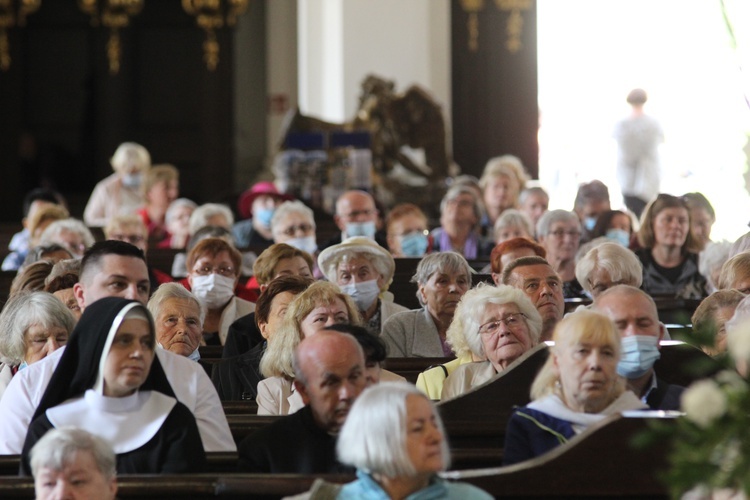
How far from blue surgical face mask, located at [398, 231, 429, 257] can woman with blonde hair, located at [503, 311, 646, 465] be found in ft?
17.6

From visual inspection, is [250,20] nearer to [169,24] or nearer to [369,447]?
[169,24]

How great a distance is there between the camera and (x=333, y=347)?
5066 mm

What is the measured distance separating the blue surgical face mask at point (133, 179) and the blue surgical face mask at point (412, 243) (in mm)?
4120

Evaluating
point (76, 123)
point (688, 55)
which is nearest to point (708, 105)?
point (688, 55)

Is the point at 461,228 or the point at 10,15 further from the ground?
the point at 10,15

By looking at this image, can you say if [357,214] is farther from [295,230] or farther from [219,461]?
[219,461]

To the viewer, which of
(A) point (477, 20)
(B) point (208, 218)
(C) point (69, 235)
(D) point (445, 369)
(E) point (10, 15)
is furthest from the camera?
(E) point (10, 15)

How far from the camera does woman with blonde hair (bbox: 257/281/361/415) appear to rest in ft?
19.6

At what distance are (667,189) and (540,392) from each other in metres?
14.0

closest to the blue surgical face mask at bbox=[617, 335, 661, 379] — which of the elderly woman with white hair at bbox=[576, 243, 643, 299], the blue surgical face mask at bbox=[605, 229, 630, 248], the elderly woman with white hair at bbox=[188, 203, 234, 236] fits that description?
the elderly woman with white hair at bbox=[576, 243, 643, 299]

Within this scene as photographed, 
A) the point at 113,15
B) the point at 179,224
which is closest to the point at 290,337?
the point at 179,224

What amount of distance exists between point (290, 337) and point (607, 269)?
2126 mm

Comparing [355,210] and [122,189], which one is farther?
[122,189]

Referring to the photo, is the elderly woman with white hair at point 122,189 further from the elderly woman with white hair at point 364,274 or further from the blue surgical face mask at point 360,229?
the elderly woman with white hair at point 364,274
